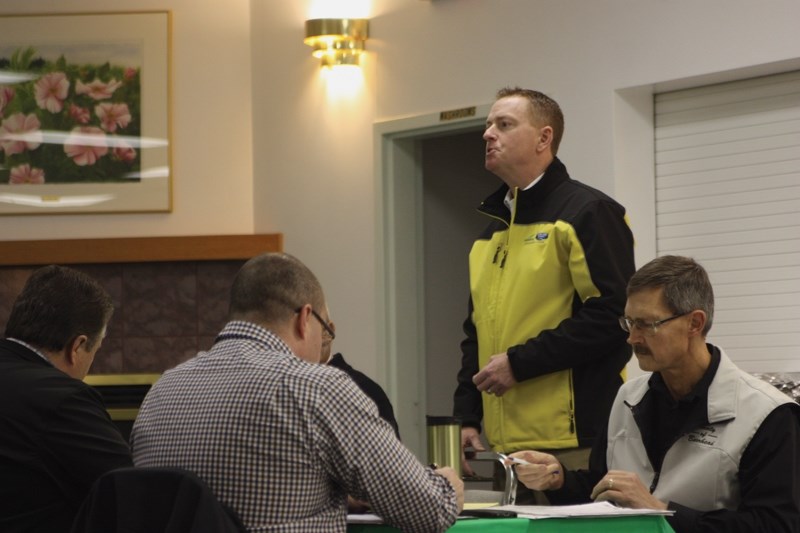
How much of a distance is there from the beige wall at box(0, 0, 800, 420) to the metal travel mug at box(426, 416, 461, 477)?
2.33 m

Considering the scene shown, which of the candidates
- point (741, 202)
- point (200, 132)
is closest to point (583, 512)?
point (741, 202)

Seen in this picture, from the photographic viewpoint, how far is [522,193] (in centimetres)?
385

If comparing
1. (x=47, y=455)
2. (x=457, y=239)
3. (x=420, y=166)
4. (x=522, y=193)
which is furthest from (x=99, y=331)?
(x=457, y=239)

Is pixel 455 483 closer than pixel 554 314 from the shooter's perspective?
Yes

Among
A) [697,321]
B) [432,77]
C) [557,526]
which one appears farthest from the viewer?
[432,77]

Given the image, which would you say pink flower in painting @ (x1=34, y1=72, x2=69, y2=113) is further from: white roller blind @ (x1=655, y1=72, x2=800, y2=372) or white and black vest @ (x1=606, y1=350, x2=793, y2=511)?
white and black vest @ (x1=606, y1=350, x2=793, y2=511)

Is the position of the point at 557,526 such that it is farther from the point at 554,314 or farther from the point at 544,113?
the point at 544,113

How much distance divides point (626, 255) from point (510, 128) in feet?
1.73

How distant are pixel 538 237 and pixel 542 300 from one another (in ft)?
0.61

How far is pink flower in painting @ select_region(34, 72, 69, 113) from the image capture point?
6422mm

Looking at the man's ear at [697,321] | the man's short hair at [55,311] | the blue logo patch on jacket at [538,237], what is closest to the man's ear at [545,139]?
the blue logo patch on jacket at [538,237]

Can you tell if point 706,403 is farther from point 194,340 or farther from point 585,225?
point 194,340

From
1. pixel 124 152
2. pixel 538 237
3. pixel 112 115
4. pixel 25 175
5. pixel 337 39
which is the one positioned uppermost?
pixel 337 39

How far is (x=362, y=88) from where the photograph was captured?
5.99 metres
